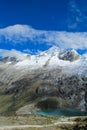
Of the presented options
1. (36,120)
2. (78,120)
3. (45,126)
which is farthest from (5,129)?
(78,120)

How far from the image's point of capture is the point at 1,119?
7100cm

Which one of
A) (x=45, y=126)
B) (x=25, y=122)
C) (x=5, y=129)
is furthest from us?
(x=25, y=122)

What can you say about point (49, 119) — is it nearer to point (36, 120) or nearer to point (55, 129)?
→ point (36, 120)

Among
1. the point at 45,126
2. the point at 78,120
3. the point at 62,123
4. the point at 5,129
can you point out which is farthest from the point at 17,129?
the point at 78,120

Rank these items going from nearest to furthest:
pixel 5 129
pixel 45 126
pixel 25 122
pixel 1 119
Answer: pixel 5 129 → pixel 45 126 → pixel 25 122 → pixel 1 119

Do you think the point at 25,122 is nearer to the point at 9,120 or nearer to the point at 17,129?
the point at 9,120

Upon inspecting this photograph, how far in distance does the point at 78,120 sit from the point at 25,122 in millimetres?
11122

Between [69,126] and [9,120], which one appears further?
[9,120]

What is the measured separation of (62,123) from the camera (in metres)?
63.9

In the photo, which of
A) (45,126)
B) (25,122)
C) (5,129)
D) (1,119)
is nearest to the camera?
(5,129)

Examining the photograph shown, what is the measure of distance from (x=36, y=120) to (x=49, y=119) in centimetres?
351

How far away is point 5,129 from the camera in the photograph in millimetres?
57062

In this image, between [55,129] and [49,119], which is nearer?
[55,129]

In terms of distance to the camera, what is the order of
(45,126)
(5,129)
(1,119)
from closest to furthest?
1. (5,129)
2. (45,126)
3. (1,119)
